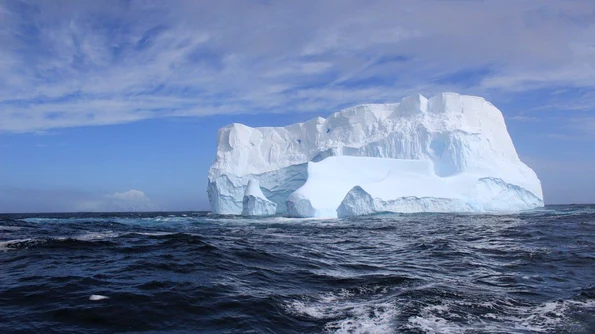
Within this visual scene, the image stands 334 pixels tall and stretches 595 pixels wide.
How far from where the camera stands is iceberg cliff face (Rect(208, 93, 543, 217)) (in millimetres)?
27438

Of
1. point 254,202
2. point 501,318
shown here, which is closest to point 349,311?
point 501,318

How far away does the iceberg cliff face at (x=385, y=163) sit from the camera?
27.4 meters

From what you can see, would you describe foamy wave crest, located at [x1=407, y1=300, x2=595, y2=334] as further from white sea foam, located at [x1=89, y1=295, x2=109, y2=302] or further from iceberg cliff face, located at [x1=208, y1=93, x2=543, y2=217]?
iceberg cliff face, located at [x1=208, y1=93, x2=543, y2=217]

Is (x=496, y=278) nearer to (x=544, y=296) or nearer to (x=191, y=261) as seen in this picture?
(x=544, y=296)

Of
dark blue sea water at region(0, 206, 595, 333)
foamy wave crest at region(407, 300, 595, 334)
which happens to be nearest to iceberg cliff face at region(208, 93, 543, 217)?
dark blue sea water at region(0, 206, 595, 333)

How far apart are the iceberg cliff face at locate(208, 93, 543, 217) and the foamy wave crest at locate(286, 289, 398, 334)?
20.6 metres

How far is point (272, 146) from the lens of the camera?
129 ft

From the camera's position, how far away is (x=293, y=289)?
21.1ft

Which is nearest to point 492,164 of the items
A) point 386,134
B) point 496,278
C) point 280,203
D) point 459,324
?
point 386,134

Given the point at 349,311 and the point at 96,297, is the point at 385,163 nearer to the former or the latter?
the point at 349,311

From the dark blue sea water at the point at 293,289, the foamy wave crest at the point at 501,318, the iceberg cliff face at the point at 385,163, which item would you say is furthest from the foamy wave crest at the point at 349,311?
the iceberg cliff face at the point at 385,163

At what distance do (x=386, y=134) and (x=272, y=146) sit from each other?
10507mm

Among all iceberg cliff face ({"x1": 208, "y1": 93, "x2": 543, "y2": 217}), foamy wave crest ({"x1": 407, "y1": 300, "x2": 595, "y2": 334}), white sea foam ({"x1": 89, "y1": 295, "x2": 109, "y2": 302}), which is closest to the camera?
foamy wave crest ({"x1": 407, "y1": 300, "x2": 595, "y2": 334})

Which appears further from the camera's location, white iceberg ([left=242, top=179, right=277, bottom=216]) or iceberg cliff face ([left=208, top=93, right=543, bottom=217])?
white iceberg ([left=242, top=179, right=277, bottom=216])
